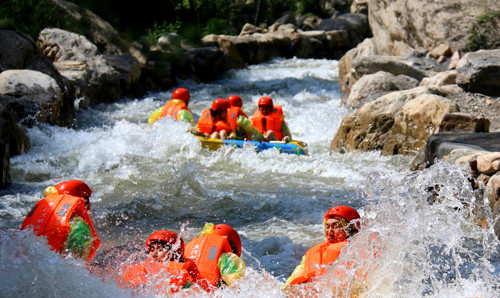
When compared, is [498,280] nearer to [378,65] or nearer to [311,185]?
[311,185]

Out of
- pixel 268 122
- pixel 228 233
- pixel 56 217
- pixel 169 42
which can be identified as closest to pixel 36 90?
pixel 268 122

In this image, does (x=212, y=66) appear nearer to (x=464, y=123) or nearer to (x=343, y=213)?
(x=464, y=123)

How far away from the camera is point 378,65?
41.2 ft

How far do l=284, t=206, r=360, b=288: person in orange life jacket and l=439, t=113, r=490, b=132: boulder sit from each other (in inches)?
168

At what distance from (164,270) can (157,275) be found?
2.5 inches

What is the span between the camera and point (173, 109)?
10586mm

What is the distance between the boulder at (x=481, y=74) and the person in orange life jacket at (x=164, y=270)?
7.40 metres

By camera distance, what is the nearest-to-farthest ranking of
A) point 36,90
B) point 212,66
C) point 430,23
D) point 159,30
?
point 159,30, point 36,90, point 430,23, point 212,66

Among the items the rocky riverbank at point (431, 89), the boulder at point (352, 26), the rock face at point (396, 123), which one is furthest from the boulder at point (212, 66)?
the rock face at point (396, 123)

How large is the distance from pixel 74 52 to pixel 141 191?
7936 mm

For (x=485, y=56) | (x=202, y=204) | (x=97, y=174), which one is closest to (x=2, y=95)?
(x=97, y=174)

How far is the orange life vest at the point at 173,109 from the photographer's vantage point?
10.5m

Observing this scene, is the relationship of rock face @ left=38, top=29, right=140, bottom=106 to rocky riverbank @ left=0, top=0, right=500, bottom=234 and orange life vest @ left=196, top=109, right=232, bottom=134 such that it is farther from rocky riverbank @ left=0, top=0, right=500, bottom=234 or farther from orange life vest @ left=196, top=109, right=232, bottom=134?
orange life vest @ left=196, top=109, right=232, bottom=134

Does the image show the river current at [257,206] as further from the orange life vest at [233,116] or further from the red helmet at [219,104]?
the orange life vest at [233,116]
